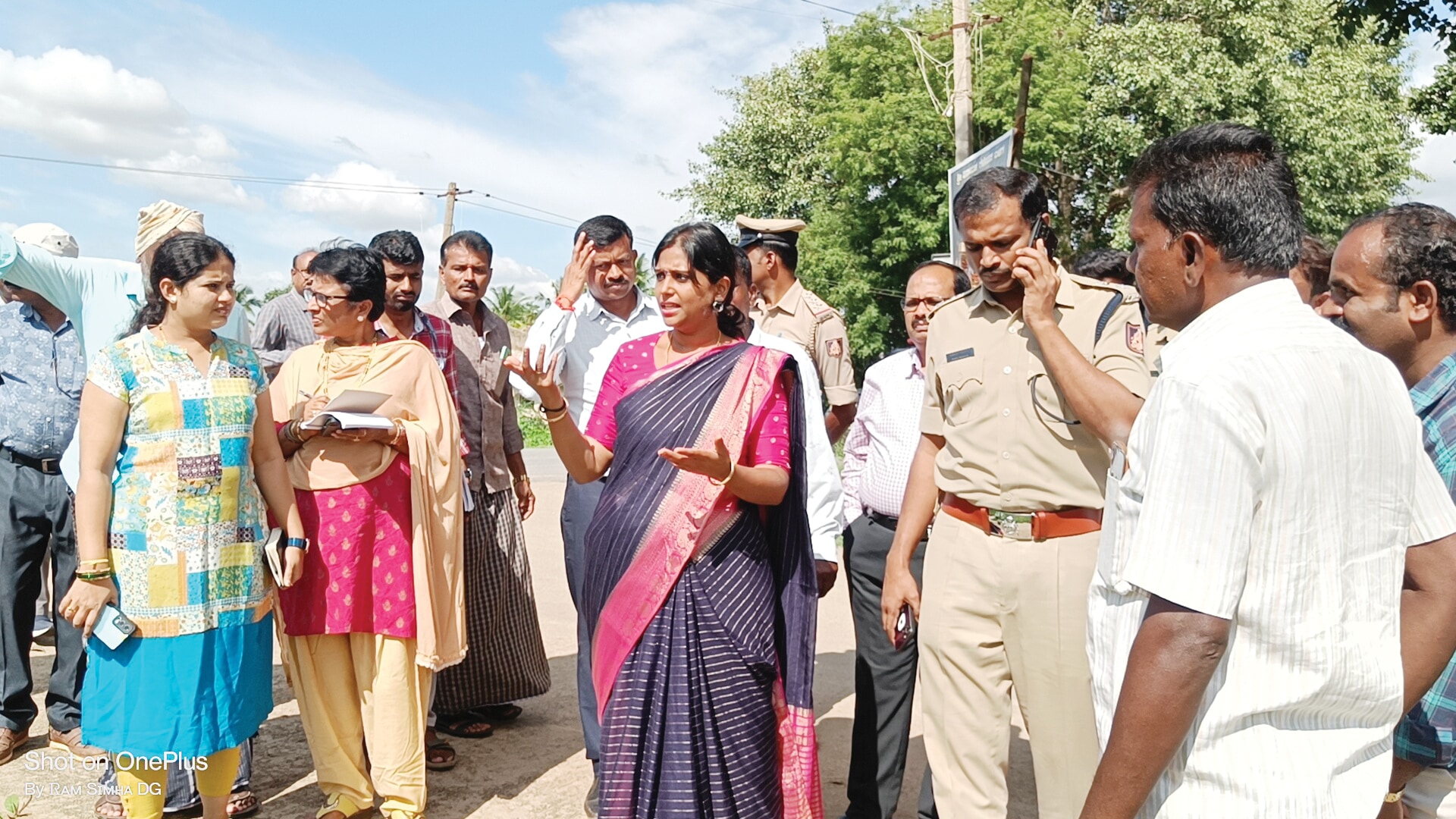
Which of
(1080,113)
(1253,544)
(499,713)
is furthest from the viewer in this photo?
(1080,113)

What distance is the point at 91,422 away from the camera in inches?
122

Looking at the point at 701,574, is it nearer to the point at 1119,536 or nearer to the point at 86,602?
the point at 1119,536

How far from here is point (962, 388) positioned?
288 cm

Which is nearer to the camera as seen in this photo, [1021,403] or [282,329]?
[1021,403]

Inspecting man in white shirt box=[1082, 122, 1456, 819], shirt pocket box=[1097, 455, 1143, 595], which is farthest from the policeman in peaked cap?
man in white shirt box=[1082, 122, 1456, 819]

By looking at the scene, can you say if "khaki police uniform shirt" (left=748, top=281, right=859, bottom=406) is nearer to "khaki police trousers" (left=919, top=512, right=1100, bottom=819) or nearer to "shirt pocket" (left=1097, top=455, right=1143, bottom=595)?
"khaki police trousers" (left=919, top=512, right=1100, bottom=819)

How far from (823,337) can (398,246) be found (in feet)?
5.91

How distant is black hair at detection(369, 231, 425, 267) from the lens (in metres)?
4.13

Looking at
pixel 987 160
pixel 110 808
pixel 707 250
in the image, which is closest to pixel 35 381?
pixel 110 808

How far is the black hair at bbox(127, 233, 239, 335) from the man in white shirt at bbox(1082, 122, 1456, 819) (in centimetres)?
283

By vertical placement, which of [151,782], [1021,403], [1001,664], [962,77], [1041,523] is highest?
[962,77]

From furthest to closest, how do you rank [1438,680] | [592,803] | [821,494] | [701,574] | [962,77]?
[962,77] → [592,803] → [821,494] → [701,574] → [1438,680]

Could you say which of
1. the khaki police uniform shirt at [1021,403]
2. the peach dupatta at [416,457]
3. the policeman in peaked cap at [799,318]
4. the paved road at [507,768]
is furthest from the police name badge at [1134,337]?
the peach dupatta at [416,457]

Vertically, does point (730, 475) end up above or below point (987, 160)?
below
